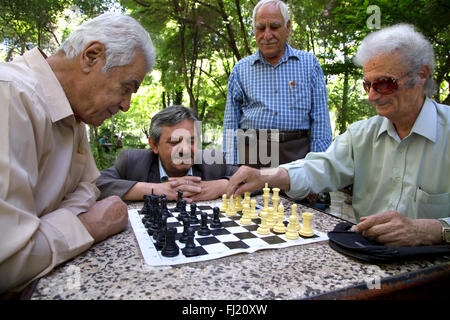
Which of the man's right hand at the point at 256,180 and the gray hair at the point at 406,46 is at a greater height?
the gray hair at the point at 406,46

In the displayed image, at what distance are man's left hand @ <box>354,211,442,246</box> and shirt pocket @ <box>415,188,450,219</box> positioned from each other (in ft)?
1.19

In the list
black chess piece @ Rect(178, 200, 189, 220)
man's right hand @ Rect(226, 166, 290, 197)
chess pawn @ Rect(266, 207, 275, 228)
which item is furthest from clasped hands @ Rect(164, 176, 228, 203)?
chess pawn @ Rect(266, 207, 275, 228)

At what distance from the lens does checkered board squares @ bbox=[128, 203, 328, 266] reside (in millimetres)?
1353

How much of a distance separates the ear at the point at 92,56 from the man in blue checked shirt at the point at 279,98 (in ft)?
6.47

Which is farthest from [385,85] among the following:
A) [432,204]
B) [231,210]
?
[231,210]

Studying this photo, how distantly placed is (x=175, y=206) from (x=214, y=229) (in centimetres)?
62

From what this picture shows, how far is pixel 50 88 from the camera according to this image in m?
1.43

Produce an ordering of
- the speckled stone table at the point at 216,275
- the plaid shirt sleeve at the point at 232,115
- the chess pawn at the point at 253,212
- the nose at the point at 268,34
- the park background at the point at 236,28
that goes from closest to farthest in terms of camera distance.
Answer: the speckled stone table at the point at 216,275
the chess pawn at the point at 253,212
the nose at the point at 268,34
the plaid shirt sleeve at the point at 232,115
the park background at the point at 236,28

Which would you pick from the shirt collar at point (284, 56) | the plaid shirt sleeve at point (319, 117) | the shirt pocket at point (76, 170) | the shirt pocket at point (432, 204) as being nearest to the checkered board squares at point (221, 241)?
the shirt pocket at point (76, 170)

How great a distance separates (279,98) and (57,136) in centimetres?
228

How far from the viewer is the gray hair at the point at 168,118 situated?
273cm

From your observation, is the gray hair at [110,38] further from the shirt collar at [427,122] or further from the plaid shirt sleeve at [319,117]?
the plaid shirt sleeve at [319,117]

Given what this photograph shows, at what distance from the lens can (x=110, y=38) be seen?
1511 mm
